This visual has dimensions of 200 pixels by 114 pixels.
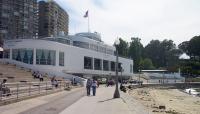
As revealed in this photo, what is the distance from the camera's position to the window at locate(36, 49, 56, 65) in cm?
7106

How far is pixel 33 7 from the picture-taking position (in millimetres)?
138000

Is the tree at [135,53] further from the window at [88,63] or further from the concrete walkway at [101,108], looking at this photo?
the concrete walkway at [101,108]

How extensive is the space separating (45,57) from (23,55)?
3981mm

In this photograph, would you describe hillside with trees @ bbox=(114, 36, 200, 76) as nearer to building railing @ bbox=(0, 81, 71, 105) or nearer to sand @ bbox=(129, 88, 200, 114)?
sand @ bbox=(129, 88, 200, 114)

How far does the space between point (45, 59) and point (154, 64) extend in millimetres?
110813

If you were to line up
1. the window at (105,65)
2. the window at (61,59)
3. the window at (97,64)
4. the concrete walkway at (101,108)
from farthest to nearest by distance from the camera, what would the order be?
the window at (105,65) < the window at (97,64) < the window at (61,59) < the concrete walkway at (101,108)

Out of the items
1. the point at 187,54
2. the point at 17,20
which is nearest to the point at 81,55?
the point at 17,20

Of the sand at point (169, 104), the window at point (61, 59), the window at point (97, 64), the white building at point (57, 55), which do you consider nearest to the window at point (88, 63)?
the white building at point (57, 55)

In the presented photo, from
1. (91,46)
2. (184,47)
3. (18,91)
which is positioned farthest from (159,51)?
(18,91)

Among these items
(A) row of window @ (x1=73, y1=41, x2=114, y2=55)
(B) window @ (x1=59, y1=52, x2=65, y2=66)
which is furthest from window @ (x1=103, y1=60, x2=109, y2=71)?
(B) window @ (x1=59, y1=52, x2=65, y2=66)

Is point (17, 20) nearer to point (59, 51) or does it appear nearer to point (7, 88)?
point (59, 51)

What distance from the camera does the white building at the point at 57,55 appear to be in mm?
71000

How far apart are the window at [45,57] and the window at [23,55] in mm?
1249

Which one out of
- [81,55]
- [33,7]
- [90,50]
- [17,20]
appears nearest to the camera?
[81,55]
